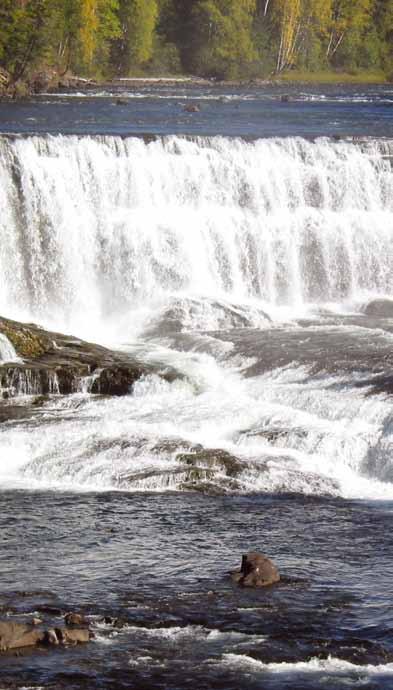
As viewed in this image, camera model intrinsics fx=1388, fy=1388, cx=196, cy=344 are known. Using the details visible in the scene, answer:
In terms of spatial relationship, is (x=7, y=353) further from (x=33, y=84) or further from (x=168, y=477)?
(x=33, y=84)

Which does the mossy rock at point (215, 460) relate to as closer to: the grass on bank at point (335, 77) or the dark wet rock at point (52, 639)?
the dark wet rock at point (52, 639)

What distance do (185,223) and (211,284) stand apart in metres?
1.94

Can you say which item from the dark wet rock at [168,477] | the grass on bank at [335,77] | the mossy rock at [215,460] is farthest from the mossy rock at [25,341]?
the grass on bank at [335,77]

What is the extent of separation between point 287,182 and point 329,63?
3441 inches

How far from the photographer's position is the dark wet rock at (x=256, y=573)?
18312mm

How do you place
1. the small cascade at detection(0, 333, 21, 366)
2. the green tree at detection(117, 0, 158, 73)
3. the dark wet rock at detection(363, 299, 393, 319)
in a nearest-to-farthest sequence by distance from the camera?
the small cascade at detection(0, 333, 21, 366)
the dark wet rock at detection(363, 299, 393, 319)
the green tree at detection(117, 0, 158, 73)

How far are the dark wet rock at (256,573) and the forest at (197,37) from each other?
6274 cm

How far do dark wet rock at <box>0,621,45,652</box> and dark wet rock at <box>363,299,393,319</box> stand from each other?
2098 cm

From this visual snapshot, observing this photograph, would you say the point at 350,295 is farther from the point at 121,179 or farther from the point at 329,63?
the point at 329,63

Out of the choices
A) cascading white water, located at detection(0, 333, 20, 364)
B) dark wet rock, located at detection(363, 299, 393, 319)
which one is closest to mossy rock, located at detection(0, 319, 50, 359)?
cascading white water, located at detection(0, 333, 20, 364)

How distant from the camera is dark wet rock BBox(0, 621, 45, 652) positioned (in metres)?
16.2

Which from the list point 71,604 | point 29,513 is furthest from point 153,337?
point 71,604

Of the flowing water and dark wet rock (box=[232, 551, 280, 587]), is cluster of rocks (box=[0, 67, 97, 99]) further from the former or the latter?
dark wet rock (box=[232, 551, 280, 587])

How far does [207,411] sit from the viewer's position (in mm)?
26172
